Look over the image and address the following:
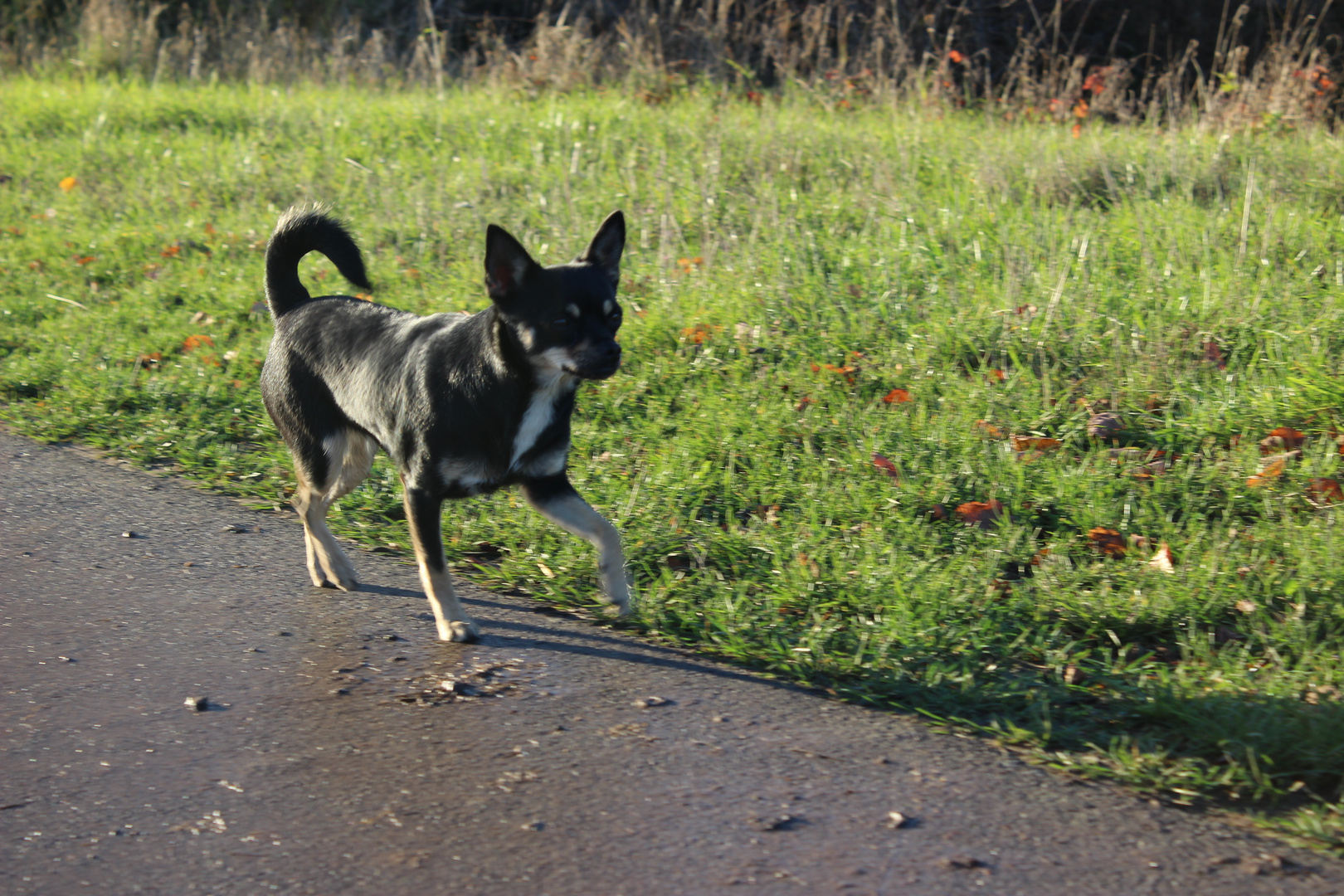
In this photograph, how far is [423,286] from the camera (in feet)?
22.1

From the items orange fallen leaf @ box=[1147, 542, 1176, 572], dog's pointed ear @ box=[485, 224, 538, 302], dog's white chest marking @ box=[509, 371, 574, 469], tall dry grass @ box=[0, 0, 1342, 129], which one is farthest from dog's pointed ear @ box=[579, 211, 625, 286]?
tall dry grass @ box=[0, 0, 1342, 129]

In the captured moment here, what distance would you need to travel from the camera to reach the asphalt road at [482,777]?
242cm

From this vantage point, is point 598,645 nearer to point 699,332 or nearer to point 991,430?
point 991,430

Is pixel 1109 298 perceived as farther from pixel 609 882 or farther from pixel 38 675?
pixel 38 675

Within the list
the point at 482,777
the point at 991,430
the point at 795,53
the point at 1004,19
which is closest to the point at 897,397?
the point at 991,430

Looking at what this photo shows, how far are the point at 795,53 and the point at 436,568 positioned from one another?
725cm

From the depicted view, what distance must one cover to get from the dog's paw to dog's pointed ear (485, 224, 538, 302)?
0.98 metres

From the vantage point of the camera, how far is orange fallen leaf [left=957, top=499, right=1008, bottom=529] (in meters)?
4.13

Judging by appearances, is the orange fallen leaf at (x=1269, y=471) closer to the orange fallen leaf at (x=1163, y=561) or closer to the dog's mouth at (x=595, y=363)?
the orange fallen leaf at (x=1163, y=561)

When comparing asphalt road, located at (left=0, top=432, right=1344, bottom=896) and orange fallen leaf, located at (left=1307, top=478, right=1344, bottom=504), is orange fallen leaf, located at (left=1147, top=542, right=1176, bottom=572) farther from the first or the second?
asphalt road, located at (left=0, top=432, right=1344, bottom=896)

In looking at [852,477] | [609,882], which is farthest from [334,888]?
[852,477]

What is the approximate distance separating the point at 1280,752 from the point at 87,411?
17.4 feet

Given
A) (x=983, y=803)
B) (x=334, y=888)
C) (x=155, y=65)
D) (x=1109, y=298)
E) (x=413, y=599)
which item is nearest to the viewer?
(x=334, y=888)

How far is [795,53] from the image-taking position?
31.6 feet
